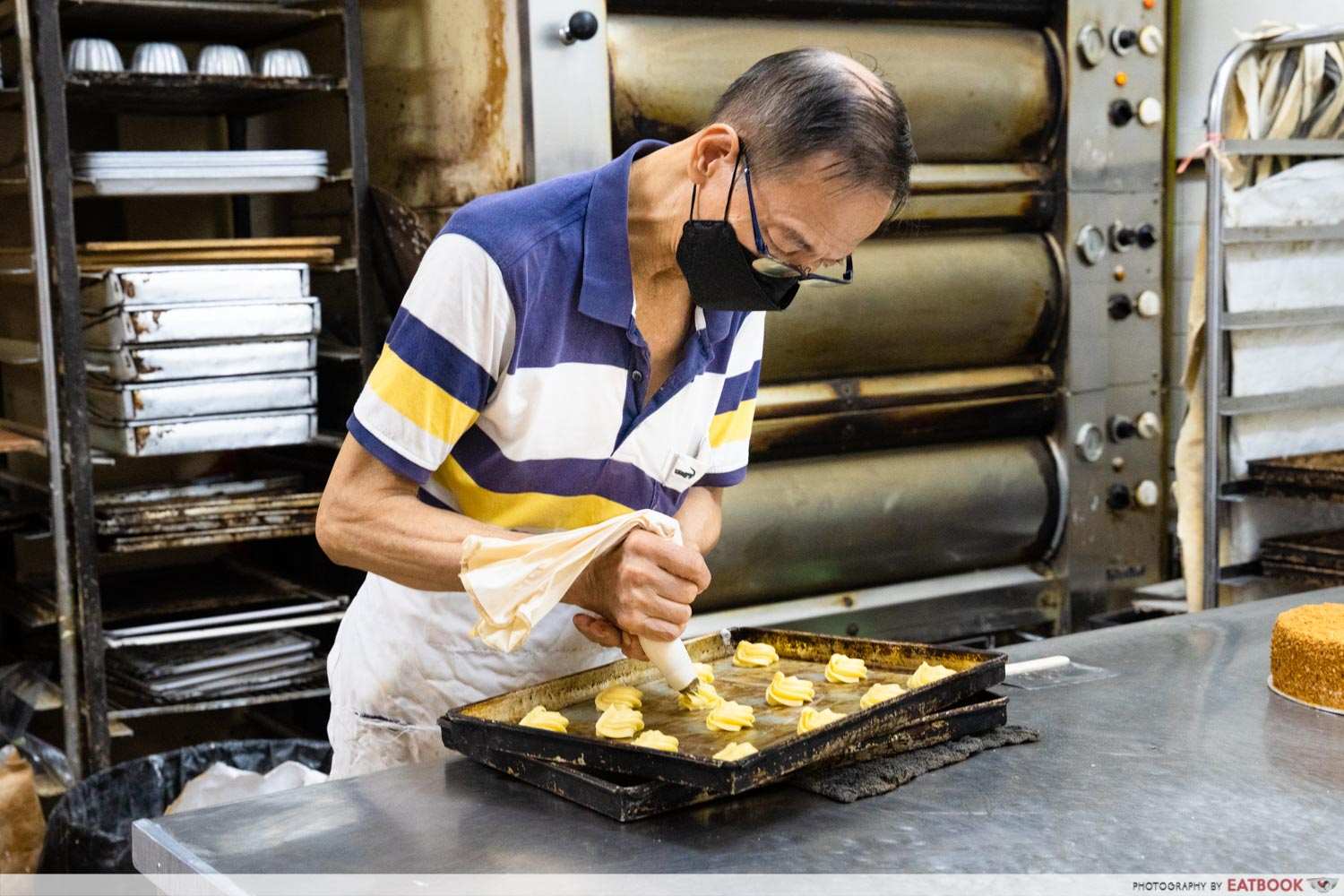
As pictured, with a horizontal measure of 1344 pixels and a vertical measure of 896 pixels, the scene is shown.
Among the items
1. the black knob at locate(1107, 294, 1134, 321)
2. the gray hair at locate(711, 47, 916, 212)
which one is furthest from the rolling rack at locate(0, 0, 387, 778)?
the black knob at locate(1107, 294, 1134, 321)

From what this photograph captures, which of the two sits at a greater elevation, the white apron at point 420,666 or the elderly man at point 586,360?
the elderly man at point 586,360

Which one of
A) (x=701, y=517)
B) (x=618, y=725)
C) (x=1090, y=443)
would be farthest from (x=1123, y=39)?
(x=618, y=725)

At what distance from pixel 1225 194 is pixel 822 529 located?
51.3 inches

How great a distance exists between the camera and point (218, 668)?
333 centimetres

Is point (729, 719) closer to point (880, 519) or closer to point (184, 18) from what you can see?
point (880, 519)

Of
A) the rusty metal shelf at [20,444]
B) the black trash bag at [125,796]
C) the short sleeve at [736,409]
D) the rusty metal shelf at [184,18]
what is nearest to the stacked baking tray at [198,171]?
the rusty metal shelf at [184,18]

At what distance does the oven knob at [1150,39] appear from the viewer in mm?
3848

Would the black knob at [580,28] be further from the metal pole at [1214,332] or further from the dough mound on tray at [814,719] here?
the dough mound on tray at [814,719]

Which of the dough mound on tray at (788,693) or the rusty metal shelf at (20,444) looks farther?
the rusty metal shelf at (20,444)

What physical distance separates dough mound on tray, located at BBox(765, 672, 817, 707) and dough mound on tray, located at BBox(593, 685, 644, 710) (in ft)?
0.55

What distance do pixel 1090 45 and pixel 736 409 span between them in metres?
2.16

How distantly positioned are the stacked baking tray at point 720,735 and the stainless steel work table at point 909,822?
0.04m

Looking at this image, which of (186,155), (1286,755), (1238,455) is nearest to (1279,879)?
(1286,755)

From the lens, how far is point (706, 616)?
339 cm
